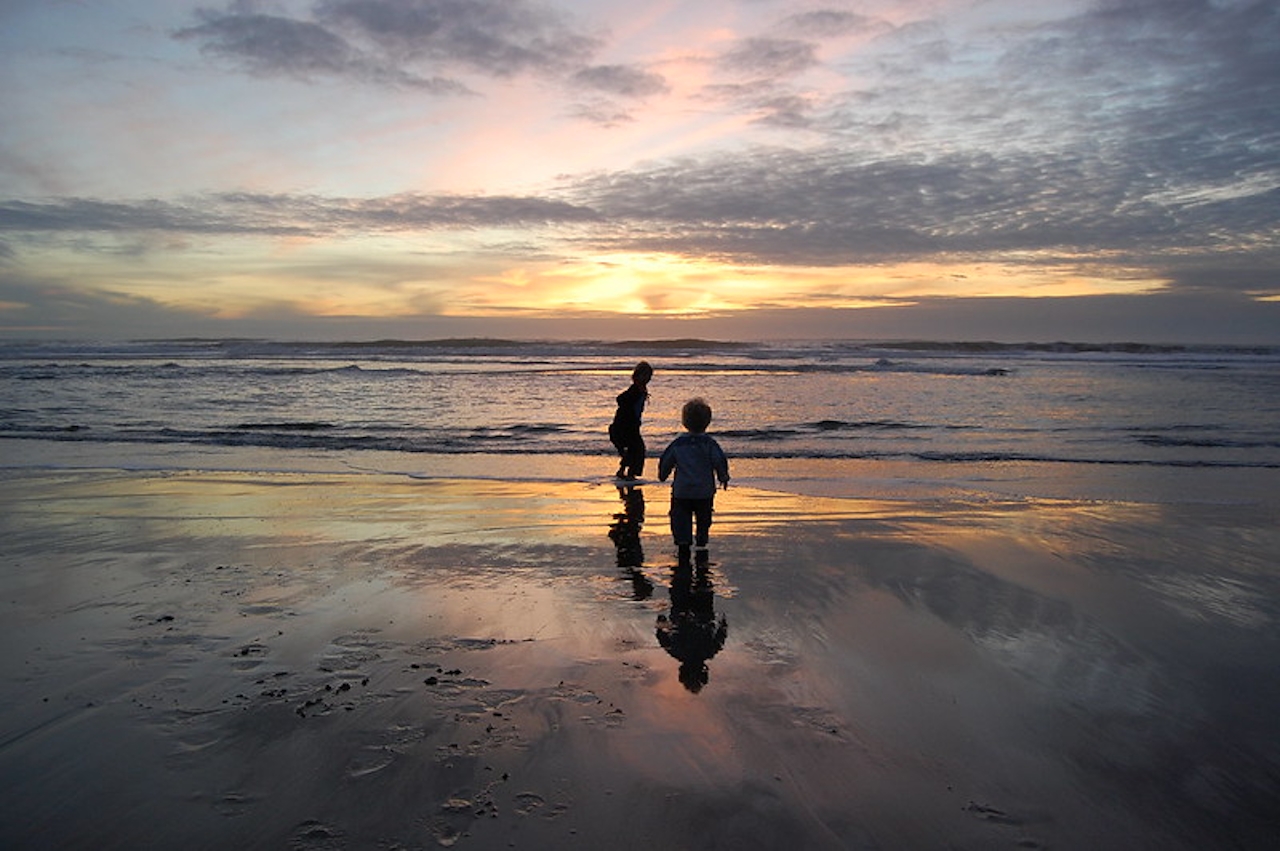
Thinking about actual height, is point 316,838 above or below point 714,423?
→ above

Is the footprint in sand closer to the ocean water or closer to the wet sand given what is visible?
the wet sand

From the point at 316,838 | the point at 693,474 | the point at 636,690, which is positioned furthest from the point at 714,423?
the point at 316,838

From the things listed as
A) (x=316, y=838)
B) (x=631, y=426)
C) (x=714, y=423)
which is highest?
(x=631, y=426)

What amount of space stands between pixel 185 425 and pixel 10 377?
77.0ft

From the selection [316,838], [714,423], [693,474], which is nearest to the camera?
[316,838]

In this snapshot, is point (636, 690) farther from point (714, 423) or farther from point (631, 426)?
point (714, 423)

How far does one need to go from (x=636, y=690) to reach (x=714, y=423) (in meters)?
16.0

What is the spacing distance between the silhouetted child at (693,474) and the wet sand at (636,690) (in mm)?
394

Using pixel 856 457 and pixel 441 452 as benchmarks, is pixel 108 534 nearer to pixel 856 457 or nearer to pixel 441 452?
pixel 441 452

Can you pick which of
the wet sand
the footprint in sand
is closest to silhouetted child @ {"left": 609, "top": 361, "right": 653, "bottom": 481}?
the wet sand

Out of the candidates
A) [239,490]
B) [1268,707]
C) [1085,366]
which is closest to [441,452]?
[239,490]

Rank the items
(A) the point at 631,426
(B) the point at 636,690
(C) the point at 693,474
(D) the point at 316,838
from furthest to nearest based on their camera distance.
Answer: (A) the point at 631,426 → (C) the point at 693,474 → (B) the point at 636,690 → (D) the point at 316,838

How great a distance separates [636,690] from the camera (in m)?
4.62

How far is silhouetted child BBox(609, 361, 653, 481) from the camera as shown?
38.3ft
